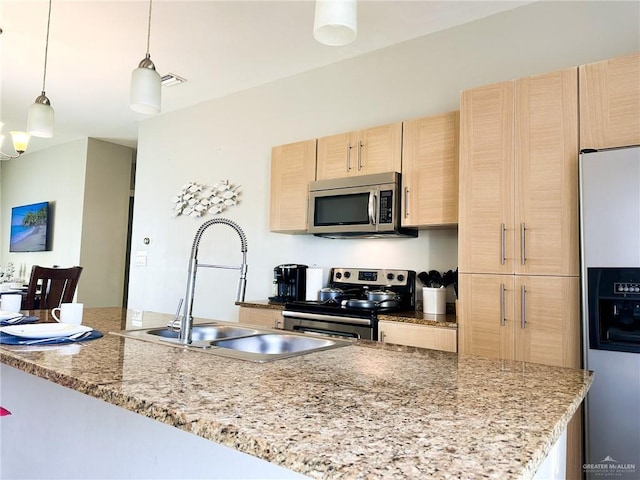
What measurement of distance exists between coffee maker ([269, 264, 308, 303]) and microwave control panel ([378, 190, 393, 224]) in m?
0.80

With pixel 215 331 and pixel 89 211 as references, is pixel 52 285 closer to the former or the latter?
pixel 215 331

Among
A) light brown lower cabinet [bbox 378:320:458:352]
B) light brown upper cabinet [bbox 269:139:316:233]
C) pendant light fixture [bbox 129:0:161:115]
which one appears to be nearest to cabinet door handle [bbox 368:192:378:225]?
light brown upper cabinet [bbox 269:139:316:233]

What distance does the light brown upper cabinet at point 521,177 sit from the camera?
6.73 ft

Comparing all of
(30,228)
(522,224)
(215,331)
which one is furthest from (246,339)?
(30,228)

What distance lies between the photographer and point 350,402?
828mm

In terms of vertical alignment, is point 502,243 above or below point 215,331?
above

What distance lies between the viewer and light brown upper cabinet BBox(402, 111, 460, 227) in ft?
8.45

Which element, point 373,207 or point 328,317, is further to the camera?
point 373,207

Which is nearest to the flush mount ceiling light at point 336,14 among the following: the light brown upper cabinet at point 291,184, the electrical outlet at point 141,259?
the light brown upper cabinet at point 291,184

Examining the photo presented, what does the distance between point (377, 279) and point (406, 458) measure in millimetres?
2542

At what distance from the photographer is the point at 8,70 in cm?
382

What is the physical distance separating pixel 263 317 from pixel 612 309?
6.77ft

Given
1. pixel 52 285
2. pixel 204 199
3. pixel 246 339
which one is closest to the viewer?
pixel 246 339

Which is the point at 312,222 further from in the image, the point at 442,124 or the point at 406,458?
the point at 406,458
